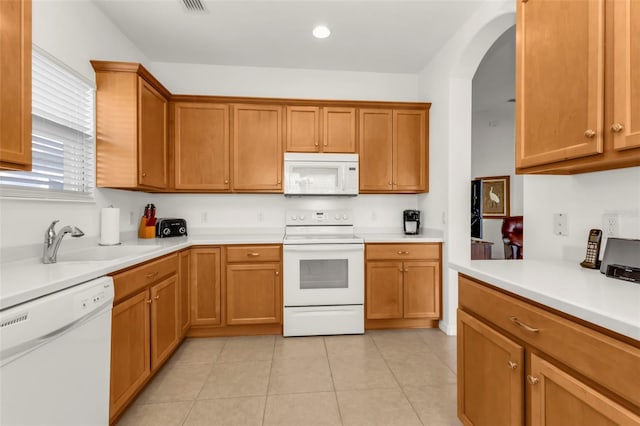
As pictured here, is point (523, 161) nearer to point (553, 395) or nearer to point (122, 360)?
point (553, 395)

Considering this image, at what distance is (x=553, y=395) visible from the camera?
99 cm

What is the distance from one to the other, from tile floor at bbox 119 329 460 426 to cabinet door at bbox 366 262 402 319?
242mm

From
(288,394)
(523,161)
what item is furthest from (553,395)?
(288,394)

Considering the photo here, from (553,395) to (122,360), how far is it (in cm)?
198

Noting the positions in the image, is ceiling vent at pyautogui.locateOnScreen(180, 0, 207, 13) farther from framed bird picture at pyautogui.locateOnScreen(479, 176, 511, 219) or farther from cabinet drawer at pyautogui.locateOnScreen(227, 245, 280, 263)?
framed bird picture at pyautogui.locateOnScreen(479, 176, 511, 219)

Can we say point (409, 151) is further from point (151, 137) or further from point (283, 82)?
point (151, 137)

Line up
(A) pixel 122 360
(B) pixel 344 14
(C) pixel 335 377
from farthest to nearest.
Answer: (B) pixel 344 14
(C) pixel 335 377
(A) pixel 122 360

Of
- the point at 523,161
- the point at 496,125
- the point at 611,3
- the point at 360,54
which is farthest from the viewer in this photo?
the point at 496,125

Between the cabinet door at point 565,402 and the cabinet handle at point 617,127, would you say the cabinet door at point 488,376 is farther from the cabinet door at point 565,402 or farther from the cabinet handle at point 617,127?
the cabinet handle at point 617,127

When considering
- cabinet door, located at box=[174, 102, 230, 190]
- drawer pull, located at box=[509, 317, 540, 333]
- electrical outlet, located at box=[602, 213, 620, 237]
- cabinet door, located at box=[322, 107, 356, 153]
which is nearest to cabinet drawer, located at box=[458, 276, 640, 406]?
drawer pull, located at box=[509, 317, 540, 333]

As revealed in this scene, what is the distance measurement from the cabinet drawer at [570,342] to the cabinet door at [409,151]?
213cm

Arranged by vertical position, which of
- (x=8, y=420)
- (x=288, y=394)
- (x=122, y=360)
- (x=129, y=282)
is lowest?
(x=288, y=394)

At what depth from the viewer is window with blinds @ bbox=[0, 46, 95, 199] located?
1790 mm

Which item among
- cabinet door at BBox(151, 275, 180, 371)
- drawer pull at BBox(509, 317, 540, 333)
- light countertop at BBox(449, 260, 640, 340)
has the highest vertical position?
light countertop at BBox(449, 260, 640, 340)
